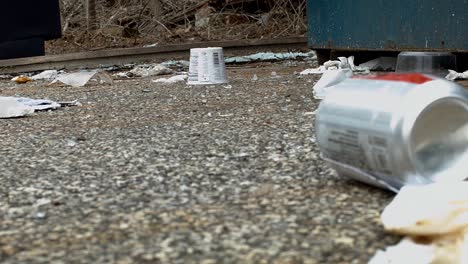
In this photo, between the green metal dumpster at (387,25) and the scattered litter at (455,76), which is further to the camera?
the green metal dumpster at (387,25)

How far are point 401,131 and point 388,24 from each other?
4020mm

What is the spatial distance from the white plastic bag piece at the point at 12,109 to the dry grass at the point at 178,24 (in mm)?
5520

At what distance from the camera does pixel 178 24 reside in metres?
10.5

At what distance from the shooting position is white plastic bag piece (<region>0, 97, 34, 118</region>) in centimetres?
374

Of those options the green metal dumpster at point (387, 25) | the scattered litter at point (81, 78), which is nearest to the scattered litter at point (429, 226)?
the green metal dumpster at point (387, 25)

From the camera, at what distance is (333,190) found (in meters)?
1.77

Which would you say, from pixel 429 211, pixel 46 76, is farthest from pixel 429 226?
pixel 46 76

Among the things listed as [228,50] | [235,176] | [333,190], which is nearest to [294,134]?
[235,176]

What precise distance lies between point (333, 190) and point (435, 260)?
1.87 ft

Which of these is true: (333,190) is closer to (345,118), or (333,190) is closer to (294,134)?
(345,118)

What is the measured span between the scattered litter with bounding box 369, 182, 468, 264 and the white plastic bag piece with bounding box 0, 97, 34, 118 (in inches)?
106

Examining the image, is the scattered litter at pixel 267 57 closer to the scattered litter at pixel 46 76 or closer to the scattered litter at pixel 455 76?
the scattered litter at pixel 46 76

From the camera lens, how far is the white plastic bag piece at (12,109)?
3745 millimetres

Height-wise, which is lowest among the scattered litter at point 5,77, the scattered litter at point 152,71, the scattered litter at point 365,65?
the scattered litter at point 5,77
